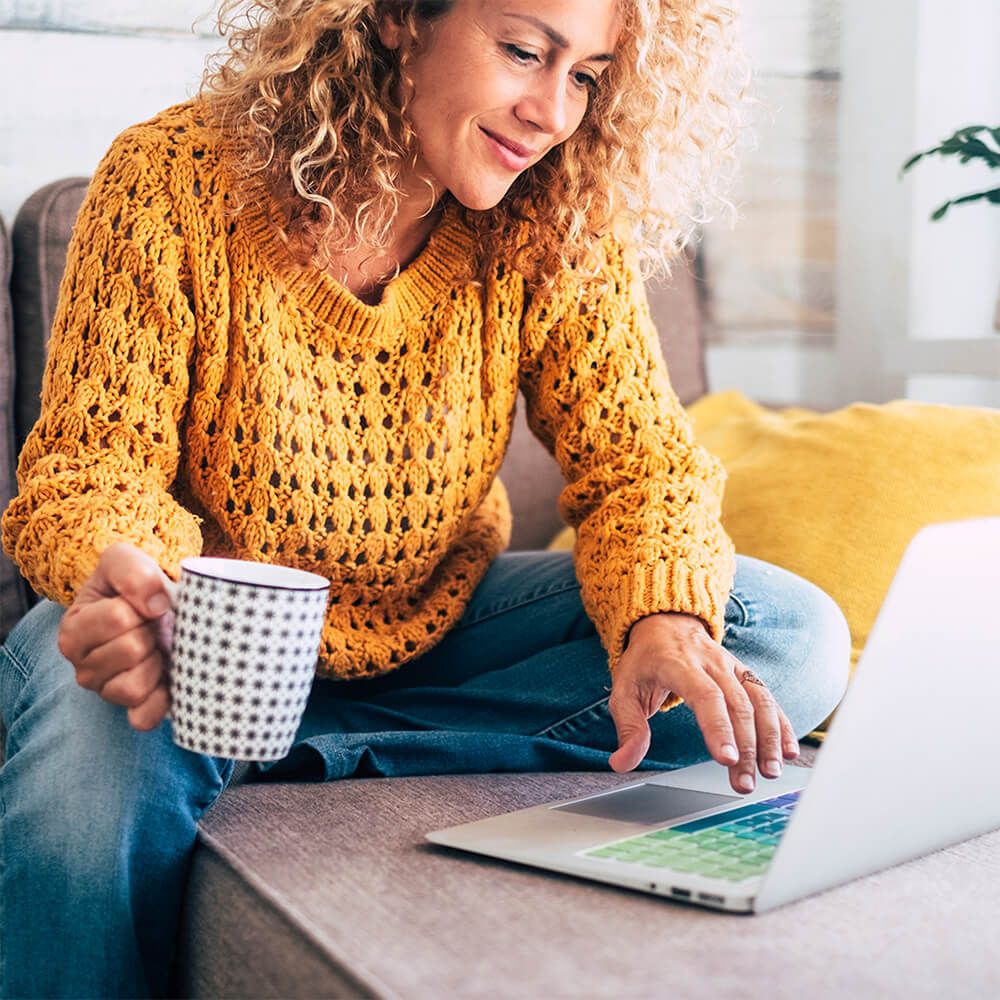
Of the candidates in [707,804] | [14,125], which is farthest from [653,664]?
[14,125]

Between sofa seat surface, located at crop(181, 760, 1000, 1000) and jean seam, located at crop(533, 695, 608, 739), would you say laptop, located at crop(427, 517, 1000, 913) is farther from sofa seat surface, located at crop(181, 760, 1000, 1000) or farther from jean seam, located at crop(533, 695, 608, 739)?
jean seam, located at crop(533, 695, 608, 739)

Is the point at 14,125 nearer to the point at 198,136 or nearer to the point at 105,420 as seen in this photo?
the point at 198,136

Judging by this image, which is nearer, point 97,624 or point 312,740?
point 97,624

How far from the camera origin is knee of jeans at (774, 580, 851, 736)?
44.5 inches

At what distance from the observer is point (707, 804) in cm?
93

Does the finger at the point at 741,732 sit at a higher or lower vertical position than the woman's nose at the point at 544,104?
lower

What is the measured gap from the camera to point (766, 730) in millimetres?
896

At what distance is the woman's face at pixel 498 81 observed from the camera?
1.03m

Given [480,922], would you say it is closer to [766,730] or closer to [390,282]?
[766,730]

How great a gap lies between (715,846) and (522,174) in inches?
27.2

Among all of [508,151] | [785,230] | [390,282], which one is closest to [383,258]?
[390,282]

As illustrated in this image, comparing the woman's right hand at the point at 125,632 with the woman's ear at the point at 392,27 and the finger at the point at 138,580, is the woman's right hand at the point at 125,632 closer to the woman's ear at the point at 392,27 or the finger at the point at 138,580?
the finger at the point at 138,580

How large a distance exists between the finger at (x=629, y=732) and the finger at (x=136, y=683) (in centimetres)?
33

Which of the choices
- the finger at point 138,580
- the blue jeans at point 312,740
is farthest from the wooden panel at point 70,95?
the finger at point 138,580
